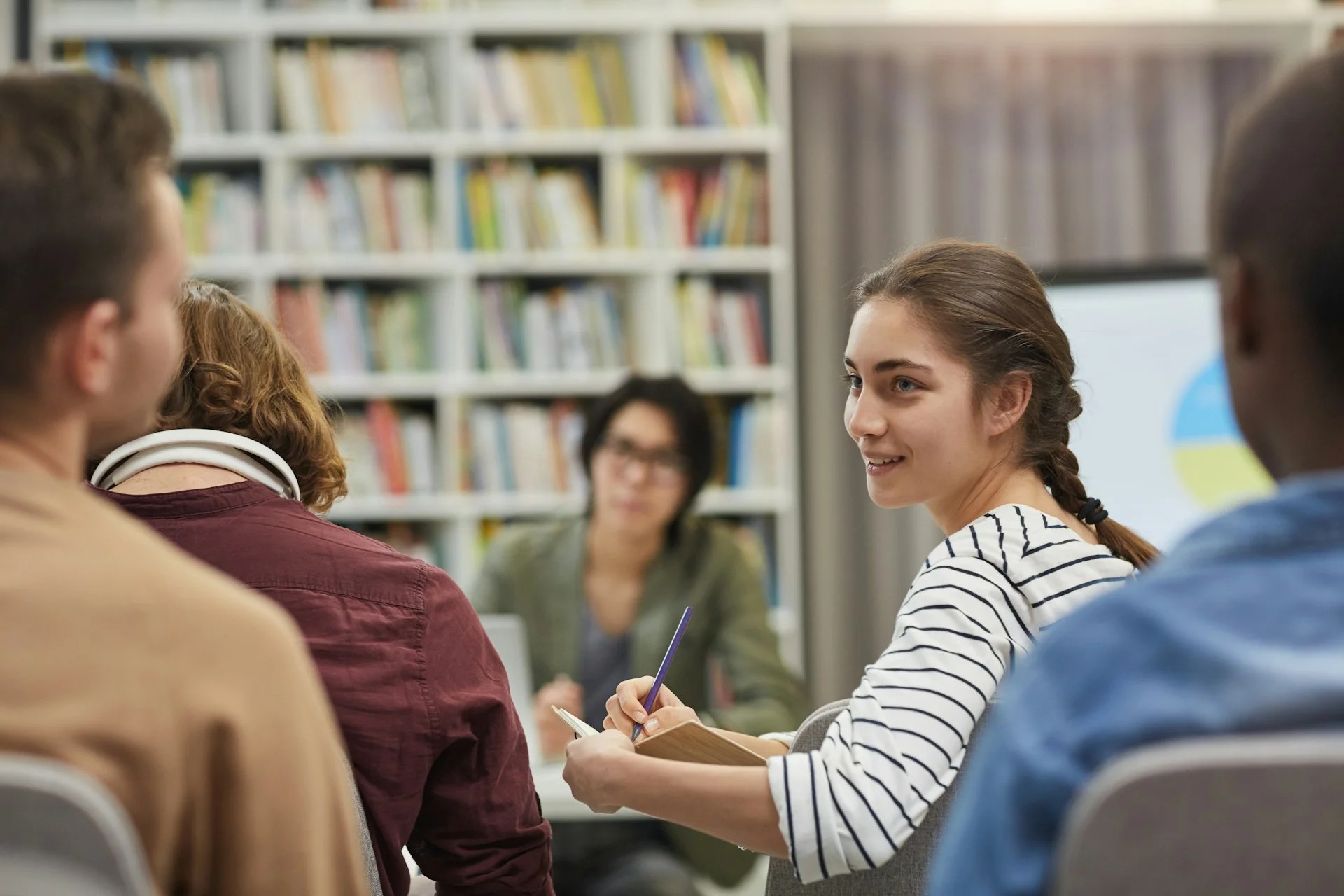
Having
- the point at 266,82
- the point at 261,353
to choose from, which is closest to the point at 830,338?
the point at 266,82

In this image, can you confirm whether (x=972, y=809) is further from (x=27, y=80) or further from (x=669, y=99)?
(x=669, y=99)

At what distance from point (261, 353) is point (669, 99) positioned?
2.69 metres

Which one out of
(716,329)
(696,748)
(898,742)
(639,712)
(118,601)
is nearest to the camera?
(118,601)

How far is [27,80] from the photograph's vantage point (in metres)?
0.78

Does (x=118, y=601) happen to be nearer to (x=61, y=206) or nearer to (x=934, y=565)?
(x=61, y=206)

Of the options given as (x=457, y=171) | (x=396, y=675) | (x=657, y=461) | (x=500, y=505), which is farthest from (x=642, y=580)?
(x=396, y=675)

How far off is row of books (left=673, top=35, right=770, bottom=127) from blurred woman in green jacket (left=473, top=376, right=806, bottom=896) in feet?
3.77

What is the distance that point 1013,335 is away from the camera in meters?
1.42

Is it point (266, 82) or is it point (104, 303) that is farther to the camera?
point (266, 82)

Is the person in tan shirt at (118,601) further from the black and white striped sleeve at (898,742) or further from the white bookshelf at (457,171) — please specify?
the white bookshelf at (457,171)

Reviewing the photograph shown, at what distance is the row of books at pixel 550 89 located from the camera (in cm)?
386

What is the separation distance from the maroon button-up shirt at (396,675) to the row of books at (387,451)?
2.57 meters

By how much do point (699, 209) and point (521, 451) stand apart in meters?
0.92

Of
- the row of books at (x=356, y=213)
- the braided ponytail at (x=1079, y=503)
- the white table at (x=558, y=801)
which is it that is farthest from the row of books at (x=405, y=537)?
the braided ponytail at (x=1079, y=503)
